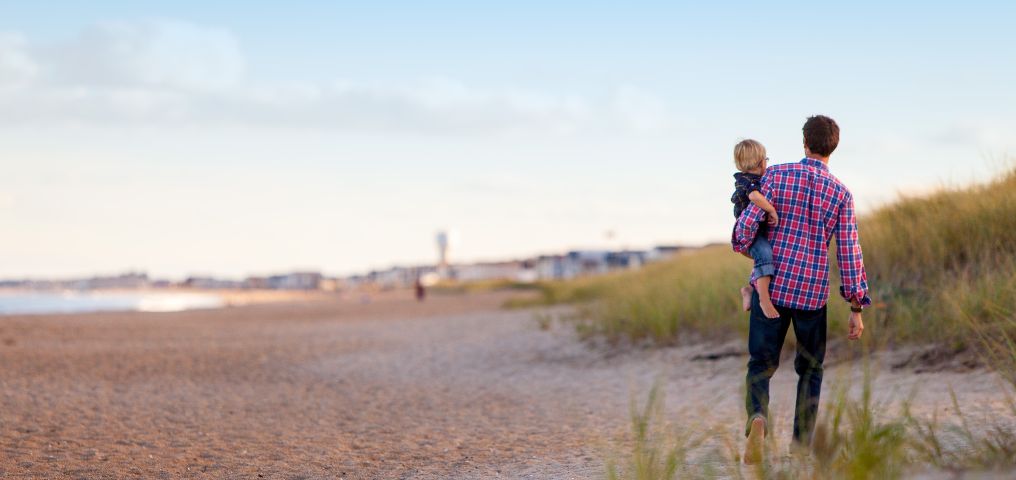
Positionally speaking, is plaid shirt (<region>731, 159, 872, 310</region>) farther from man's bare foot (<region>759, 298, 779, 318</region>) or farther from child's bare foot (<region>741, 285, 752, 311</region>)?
child's bare foot (<region>741, 285, 752, 311</region>)

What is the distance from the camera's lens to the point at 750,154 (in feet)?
15.6

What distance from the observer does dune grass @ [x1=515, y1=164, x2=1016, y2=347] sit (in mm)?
8312

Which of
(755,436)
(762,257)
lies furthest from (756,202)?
(755,436)

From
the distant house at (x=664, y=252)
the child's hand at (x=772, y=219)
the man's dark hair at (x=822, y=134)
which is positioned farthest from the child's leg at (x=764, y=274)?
the distant house at (x=664, y=252)

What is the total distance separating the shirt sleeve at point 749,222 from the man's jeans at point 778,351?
0.31 metres

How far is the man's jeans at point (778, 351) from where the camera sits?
4727 mm

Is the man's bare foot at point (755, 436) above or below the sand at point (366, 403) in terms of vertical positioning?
above

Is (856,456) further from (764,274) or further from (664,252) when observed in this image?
(664,252)

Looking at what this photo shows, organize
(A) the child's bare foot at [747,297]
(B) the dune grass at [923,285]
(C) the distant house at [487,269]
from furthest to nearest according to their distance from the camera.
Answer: (C) the distant house at [487,269]
(B) the dune grass at [923,285]
(A) the child's bare foot at [747,297]

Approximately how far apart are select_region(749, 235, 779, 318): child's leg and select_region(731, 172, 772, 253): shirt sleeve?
7 centimetres

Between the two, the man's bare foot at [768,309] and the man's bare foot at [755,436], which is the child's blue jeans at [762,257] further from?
the man's bare foot at [755,436]

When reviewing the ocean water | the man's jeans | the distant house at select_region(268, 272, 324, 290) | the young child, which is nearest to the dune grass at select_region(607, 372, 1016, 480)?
the man's jeans

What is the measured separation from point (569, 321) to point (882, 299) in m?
7.49

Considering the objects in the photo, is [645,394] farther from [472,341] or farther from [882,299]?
[472,341]
